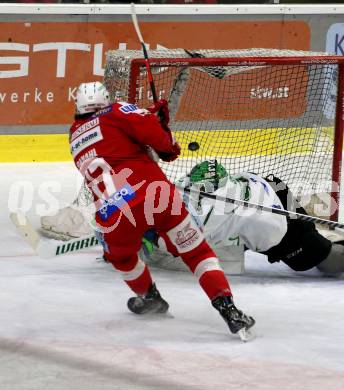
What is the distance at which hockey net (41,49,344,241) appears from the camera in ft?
18.2

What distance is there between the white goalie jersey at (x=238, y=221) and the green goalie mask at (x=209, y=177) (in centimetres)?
3

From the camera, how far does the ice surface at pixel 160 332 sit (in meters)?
3.83

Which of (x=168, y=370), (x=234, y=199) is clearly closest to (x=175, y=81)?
(x=234, y=199)

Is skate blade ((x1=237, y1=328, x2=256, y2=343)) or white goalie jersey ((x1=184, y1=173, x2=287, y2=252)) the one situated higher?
white goalie jersey ((x1=184, y1=173, x2=287, y2=252))

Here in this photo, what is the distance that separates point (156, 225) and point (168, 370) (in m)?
0.65

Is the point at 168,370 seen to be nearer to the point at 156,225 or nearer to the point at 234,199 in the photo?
the point at 156,225

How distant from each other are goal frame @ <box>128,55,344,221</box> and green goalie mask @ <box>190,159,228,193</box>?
560 millimetres

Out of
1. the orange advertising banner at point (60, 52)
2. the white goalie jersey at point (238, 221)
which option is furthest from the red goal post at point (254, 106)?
the white goalie jersey at point (238, 221)

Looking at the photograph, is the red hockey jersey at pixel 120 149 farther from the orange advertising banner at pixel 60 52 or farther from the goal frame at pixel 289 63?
the orange advertising banner at pixel 60 52

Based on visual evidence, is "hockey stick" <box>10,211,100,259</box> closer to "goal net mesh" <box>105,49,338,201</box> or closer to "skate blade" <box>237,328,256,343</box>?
"goal net mesh" <box>105,49,338,201</box>

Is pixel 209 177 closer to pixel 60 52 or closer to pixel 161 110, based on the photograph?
pixel 161 110

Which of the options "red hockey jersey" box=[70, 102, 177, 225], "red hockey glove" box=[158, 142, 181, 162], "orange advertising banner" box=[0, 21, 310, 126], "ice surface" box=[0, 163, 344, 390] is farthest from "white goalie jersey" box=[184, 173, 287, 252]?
"orange advertising banner" box=[0, 21, 310, 126]

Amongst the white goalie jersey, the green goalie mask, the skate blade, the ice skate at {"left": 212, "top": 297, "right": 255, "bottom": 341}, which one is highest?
the green goalie mask

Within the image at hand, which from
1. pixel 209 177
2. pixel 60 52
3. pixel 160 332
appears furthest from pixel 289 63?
pixel 60 52
